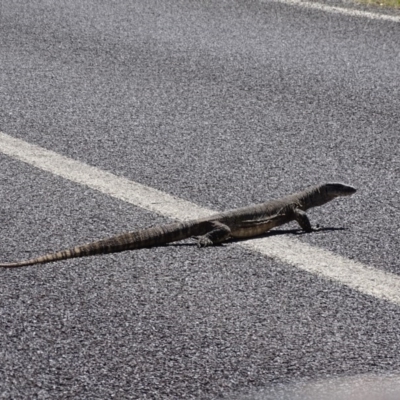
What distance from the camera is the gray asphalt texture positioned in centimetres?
390

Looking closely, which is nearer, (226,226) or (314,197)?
(226,226)

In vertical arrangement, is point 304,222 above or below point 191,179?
above

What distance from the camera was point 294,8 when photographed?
10.3 m

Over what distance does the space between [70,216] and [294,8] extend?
17.9 feet

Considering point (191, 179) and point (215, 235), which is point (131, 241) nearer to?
point (215, 235)

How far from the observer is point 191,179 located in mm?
5957

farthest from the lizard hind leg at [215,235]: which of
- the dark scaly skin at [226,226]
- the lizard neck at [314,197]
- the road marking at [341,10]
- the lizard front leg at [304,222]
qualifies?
the road marking at [341,10]

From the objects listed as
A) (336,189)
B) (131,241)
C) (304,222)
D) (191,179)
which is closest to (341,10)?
(191,179)

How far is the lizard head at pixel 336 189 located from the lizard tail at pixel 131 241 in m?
0.77

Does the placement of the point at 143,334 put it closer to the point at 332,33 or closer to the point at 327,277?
the point at 327,277

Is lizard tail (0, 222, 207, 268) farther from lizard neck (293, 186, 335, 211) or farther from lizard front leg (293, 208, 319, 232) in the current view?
lizard neck (293, 186, 335, 211)

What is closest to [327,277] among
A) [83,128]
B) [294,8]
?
[83,128]

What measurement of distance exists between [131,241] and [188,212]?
23.3 inches

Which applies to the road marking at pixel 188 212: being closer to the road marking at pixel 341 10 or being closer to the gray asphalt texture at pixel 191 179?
the gray asphalt texture at pixel 191 179
